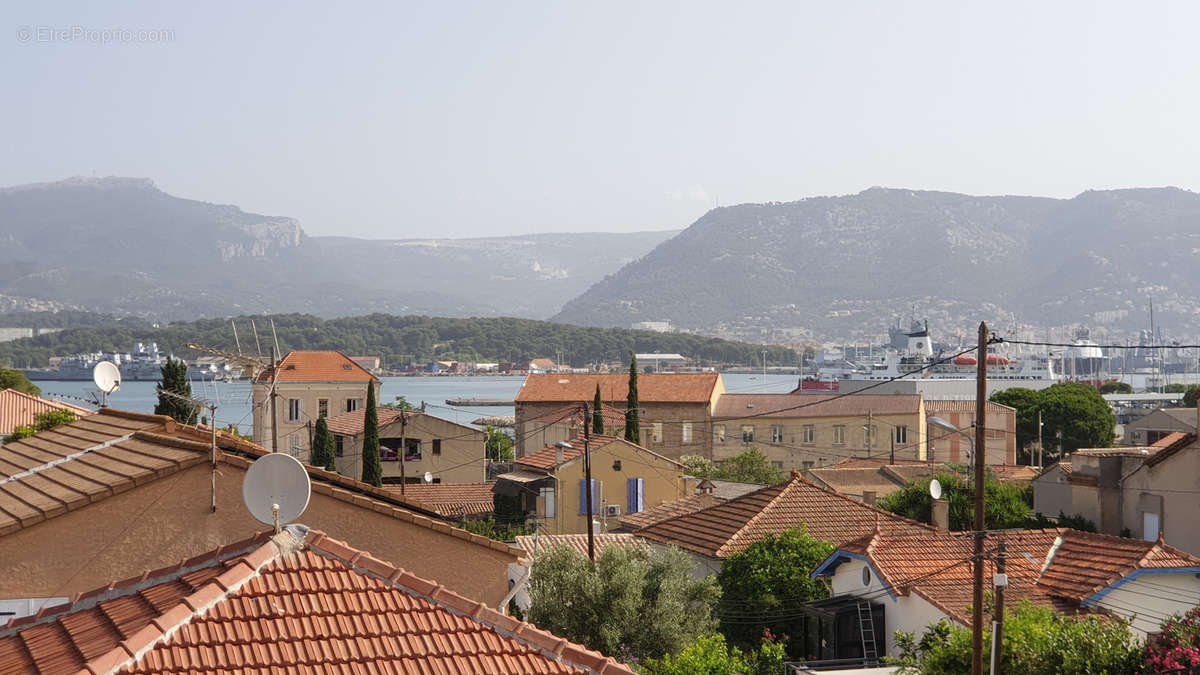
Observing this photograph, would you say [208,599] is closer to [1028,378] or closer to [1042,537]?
[1042,537]

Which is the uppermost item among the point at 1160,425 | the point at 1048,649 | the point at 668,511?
the point at 1048,649

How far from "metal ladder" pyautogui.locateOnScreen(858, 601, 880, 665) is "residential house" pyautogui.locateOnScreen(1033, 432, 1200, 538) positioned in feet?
35.8

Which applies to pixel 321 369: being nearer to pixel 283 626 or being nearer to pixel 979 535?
pixel 979 535

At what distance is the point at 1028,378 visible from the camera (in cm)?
14825

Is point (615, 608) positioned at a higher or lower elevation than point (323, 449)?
higher

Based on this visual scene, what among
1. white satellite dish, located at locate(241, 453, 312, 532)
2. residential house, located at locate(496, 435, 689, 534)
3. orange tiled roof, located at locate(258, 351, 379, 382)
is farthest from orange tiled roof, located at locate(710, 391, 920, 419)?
white satellite dish, located at locate(241, 453, 312, 532)

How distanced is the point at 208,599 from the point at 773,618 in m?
14.6

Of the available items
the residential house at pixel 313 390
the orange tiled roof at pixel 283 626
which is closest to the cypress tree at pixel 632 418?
the residential house at pixel 313 390

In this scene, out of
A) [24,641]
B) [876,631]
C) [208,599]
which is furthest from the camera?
[876,631]

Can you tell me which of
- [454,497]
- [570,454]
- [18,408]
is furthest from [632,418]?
[18,408]

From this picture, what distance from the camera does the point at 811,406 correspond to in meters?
70.6

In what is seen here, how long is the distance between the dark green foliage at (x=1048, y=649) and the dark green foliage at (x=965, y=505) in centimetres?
1705

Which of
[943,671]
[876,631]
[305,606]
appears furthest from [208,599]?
[876,631]

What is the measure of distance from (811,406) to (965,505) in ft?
129
